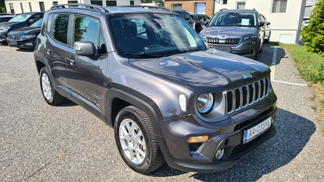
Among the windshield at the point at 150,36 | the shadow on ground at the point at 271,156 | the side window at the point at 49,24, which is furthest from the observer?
the side window at the point at 49,24

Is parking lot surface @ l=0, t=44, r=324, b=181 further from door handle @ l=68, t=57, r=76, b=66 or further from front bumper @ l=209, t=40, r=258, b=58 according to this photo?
front bumper @ l=209, t=40, r=258, b=58

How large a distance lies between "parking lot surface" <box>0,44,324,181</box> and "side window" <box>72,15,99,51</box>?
4.59 ft

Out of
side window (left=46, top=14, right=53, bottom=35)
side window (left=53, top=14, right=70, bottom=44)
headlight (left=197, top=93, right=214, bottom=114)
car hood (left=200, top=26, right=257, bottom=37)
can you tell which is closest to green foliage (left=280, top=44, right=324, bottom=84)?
car hood (left=200, top=26, right=257, bottom=37)

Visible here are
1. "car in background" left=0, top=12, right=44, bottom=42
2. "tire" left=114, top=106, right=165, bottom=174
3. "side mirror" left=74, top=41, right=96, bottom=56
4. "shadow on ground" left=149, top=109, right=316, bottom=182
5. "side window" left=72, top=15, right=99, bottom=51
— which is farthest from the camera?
"car in background" left=0, top=12, right=44, bottom=42

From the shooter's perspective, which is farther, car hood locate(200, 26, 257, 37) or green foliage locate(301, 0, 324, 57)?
green foliage locate(301, 0, 324, 57)

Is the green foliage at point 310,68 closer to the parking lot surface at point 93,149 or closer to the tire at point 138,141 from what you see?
the parking lot surface at point 93,149

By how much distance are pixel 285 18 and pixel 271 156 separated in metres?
14.6

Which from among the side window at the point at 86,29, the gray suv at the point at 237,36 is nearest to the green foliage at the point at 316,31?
the gray suv at the point at 237,36

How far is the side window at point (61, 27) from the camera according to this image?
153 inches

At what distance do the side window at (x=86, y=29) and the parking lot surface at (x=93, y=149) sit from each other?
1.40 meters

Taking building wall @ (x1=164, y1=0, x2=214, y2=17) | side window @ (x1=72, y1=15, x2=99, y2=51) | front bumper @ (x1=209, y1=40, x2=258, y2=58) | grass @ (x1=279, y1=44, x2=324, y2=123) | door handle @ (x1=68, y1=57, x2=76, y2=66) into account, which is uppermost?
building wall @ (x1=164, y1=0, x2=214, y2=17)

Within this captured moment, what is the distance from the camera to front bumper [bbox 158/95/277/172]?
7.34ft

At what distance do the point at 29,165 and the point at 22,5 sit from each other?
1598 inches

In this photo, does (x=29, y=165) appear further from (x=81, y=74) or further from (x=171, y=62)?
(x=171, y=62)
